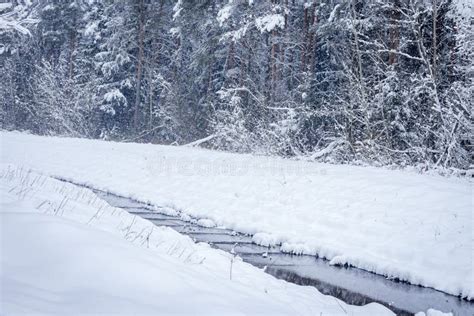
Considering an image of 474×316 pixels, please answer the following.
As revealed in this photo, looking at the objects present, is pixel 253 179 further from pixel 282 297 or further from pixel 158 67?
pixel 158 67

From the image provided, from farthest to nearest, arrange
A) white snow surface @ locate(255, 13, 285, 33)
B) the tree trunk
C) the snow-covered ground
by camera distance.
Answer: the tree trunk < white snow surface @ locate(255, 13, 285, 33) < the snow-covered ground

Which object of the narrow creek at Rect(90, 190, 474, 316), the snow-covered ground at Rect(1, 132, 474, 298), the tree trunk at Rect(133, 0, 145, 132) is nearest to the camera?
the narrow creek at Rect(90, 190, 474, 316)

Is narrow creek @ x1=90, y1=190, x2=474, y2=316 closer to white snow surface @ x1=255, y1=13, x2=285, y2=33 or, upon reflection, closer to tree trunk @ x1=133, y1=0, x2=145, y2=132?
white snow surface @ x1=255, y1=13, x2=285, y2=33

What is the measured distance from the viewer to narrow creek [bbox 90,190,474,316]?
21.8ft

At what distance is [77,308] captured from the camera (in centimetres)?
286

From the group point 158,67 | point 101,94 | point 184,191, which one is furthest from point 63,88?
point 184,191

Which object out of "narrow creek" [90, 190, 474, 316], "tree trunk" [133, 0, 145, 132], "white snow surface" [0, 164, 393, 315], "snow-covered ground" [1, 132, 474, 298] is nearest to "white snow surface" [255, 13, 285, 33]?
"snow-covered ground" [1, 132, 474, 298]

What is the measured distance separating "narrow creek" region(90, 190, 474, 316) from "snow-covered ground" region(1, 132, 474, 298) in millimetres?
310

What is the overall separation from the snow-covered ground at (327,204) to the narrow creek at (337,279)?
31cm

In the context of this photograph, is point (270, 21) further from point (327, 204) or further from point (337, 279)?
point (337, 279)

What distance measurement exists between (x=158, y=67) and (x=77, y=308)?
31588 mm

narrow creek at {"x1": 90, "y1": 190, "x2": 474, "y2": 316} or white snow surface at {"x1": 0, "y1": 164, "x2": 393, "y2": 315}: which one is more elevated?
white snow surface at {"x1": 0, "y1": 164, "x2": 393, "y2": 315}

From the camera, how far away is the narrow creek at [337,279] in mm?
6641

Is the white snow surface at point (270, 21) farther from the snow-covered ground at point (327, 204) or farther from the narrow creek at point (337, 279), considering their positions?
the narrow creek at point (337, 279)
